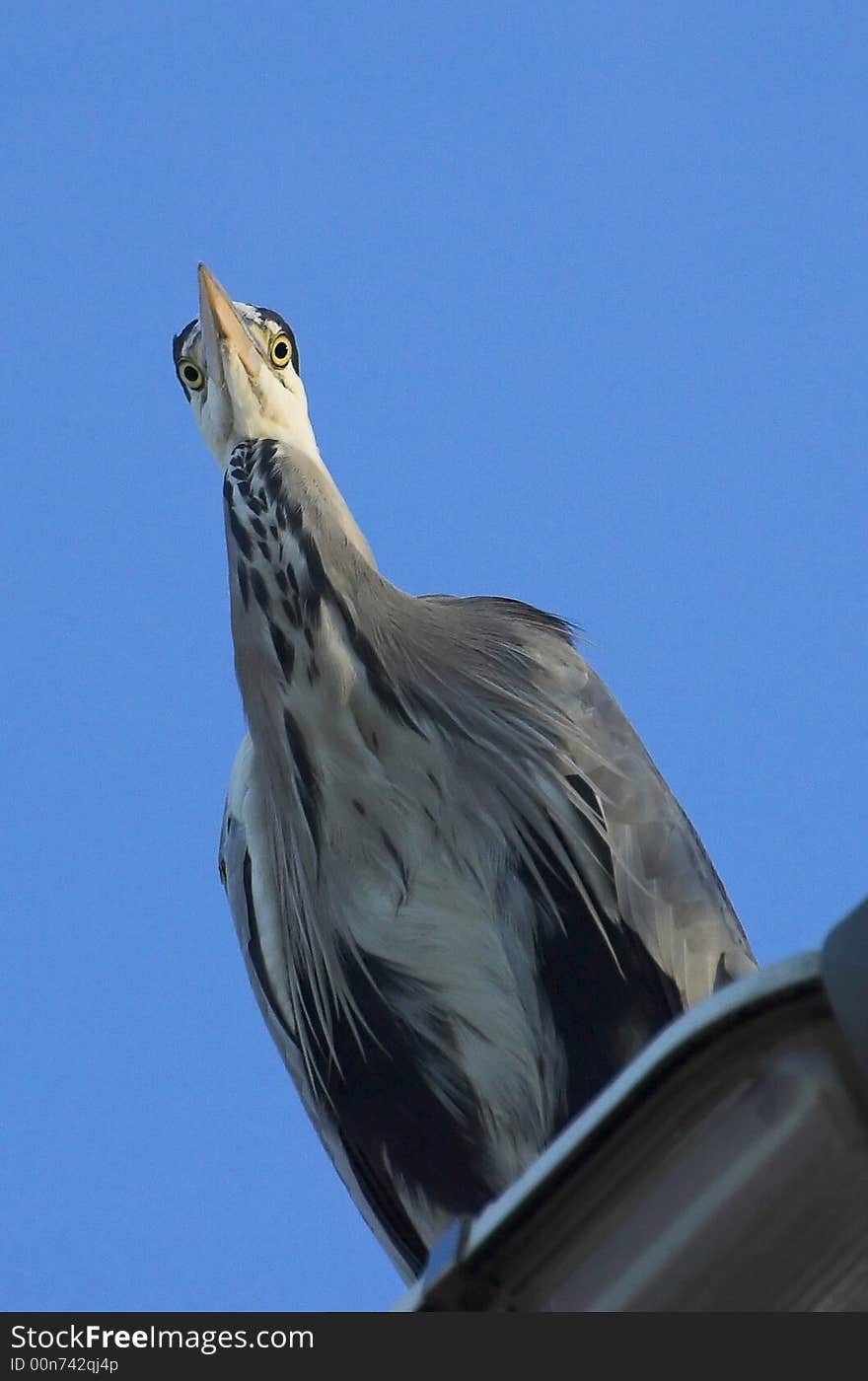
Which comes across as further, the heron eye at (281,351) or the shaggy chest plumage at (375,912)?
the heron eye at (281,351)

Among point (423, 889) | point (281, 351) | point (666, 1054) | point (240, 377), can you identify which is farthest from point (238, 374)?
point (666, 1054)

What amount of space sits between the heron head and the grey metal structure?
121 inches

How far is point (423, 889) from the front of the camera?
11.3 ft

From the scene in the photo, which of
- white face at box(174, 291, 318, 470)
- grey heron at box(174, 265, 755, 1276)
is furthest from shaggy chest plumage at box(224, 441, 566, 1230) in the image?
white face at box(174, 291, 318, 470)

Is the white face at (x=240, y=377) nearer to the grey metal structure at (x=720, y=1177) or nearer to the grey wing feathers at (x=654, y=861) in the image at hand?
the grey wing feathers at (x=654, y=861)

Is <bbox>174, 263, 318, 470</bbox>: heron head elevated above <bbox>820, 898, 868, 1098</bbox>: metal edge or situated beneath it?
elevated above

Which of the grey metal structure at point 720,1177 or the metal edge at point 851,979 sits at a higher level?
the metal edge at point 851,979

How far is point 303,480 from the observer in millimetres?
3670

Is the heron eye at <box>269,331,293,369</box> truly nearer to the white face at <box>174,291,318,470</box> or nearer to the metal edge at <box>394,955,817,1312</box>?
the white face at <box>174,291,318,470</box>

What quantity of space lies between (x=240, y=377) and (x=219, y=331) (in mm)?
99

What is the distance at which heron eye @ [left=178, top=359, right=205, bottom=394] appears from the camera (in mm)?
4238

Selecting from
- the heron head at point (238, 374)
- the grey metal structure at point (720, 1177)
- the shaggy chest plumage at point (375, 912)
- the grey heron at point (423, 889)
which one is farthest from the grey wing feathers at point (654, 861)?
the grey metal structure at point (720, 1177)

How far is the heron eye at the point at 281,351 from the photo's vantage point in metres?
4.23

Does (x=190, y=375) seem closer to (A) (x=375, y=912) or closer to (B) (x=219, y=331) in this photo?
(B) (x=219, y=331)
